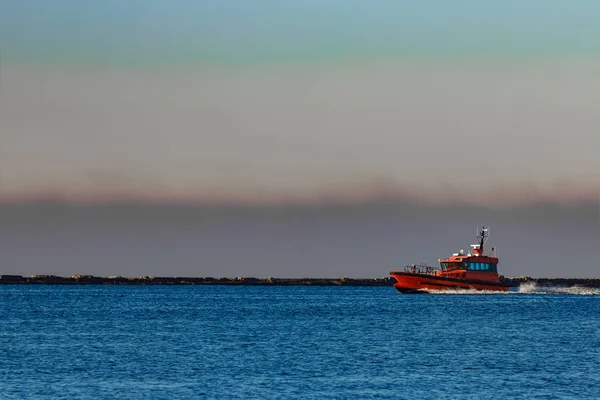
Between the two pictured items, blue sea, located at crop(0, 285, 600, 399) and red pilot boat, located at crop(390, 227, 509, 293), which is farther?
red pilot boat, located at crop(390, 227, 509, 293)

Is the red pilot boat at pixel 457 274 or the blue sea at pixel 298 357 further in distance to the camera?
the red pilot boat at pixel 457 274

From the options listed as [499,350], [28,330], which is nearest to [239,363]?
[499,350]

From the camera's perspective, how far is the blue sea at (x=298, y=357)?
1917 inches

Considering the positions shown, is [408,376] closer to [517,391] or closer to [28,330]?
[517,391]

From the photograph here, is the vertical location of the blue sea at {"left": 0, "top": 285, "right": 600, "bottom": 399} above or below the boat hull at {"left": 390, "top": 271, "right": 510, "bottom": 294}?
below

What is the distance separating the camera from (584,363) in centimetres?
6081

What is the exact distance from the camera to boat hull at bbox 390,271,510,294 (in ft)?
493

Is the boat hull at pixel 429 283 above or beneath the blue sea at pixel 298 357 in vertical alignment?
above

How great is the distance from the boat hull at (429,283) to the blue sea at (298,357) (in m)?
42.8

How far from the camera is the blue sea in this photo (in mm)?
48688

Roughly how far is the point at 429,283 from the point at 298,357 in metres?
90.9

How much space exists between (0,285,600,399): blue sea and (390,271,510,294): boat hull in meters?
42.8

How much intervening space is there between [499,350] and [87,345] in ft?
104

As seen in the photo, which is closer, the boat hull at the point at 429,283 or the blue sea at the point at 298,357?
the blue sea at the point at 298,357
